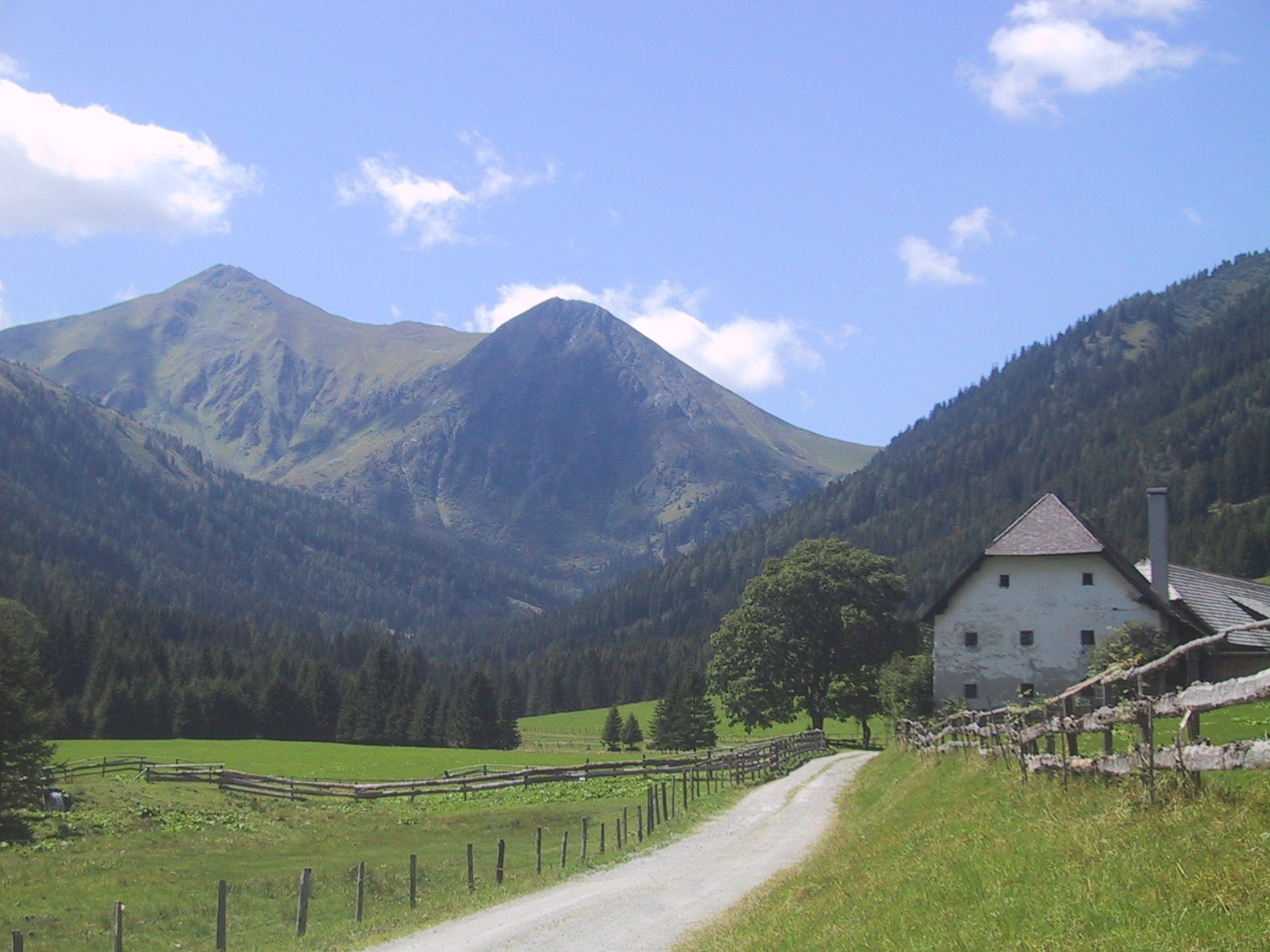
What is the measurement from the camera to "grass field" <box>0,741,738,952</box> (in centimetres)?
2400

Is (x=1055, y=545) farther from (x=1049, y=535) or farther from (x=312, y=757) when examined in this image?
(x=312, y=757)

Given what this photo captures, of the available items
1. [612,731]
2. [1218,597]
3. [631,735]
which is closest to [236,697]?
[612,731]

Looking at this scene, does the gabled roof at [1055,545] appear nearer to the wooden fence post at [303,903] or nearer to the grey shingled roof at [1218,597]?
the grey shingled roof at [1218,597]

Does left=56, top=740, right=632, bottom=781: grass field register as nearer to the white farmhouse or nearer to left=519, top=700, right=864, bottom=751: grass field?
left=519, top=700, right=864, bottom=751: grass field

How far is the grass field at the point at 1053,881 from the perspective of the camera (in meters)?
8.34

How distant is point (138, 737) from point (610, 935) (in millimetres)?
108707

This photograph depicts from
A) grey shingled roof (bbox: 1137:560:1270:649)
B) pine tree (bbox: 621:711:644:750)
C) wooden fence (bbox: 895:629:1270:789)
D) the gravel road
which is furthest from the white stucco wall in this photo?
pine tree (bbox: 621:711:644:750)

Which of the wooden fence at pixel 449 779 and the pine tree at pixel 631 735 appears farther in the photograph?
the pine tree at pixel 631 735

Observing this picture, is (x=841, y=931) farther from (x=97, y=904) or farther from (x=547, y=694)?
(x=547, y=694)

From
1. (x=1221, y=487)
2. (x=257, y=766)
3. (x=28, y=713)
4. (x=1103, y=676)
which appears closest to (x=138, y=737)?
(x=257, y=766)

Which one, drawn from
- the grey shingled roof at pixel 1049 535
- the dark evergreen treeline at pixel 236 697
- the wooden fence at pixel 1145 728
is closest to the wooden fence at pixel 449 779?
the grey shingled roof at pixel 1049 535

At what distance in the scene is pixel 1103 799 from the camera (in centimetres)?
1316

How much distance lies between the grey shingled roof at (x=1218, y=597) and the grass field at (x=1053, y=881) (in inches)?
1486

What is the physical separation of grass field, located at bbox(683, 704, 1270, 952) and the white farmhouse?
3633 cm
